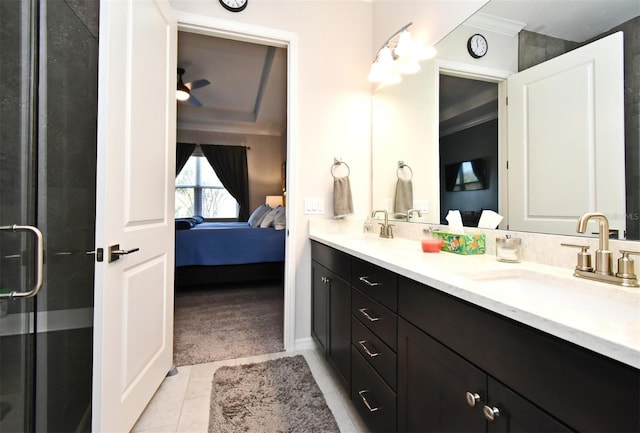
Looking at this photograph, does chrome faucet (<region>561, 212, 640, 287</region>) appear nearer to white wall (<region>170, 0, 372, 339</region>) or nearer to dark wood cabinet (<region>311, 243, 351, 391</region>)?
dark wood cabinet (<region>311, 243, 351, 391</region>)

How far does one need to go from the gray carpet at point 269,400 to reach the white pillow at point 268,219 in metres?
2.27

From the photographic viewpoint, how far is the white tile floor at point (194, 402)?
130 cm

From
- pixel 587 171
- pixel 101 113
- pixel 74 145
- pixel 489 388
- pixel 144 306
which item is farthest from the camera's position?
pixel 144 306

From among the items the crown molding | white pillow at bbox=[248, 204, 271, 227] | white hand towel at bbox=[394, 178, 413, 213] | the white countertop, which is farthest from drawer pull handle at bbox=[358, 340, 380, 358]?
white pillow at bbox=[248, 204, 271, 227]

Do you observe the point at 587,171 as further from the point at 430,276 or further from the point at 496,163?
the point at 430,276

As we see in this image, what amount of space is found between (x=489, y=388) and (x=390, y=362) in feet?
1.38

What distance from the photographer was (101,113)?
102 cm

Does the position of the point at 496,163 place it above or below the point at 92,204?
above

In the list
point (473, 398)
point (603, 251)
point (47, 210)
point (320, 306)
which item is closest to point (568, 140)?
point (603, 251)

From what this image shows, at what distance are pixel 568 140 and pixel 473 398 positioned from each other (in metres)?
0.91

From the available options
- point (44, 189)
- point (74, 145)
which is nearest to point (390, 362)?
point (44, 189)

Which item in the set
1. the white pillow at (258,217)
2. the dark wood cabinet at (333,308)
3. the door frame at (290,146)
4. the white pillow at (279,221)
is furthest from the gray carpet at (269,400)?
the white pillow at (258,217)

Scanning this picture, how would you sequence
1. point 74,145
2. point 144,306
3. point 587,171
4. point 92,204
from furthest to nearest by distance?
point 144,306 < point 92,204 < point 74,145 < point 587,171

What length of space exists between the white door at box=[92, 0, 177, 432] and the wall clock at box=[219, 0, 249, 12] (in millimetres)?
382
